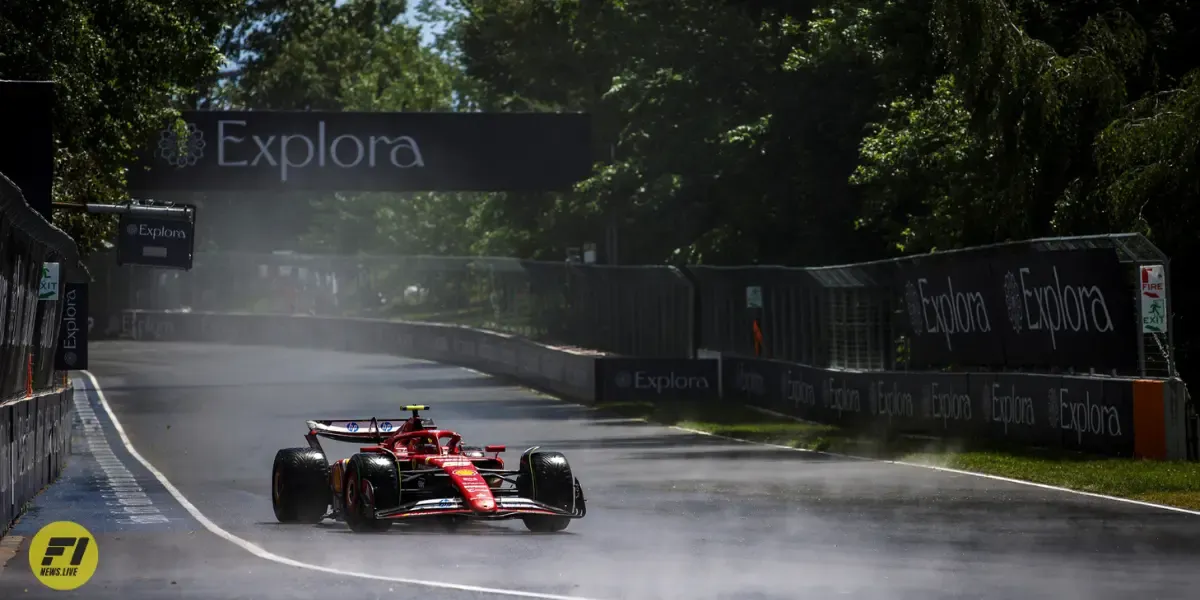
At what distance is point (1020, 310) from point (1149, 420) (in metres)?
3.89

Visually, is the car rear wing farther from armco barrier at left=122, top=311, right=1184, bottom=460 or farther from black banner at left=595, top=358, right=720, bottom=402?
black banner at left=595, top=358, right=720, bottom=402

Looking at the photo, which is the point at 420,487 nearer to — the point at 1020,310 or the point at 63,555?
the point at 63,555

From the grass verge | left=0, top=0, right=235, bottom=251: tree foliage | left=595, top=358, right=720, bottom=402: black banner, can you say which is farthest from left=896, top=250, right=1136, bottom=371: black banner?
left=0, top=0, right=235, bottom=251: tree foliage

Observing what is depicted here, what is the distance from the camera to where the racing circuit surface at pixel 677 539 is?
42.4ft

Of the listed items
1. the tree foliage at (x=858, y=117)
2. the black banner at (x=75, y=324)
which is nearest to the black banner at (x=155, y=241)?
the black banner at (x=75, y=324)

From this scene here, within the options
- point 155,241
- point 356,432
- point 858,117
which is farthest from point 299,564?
point 858,117

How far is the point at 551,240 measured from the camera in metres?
61.7

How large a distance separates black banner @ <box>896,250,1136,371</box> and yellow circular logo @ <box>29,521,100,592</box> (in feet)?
40.0

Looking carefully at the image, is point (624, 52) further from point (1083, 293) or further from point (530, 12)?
point (1083, 293)

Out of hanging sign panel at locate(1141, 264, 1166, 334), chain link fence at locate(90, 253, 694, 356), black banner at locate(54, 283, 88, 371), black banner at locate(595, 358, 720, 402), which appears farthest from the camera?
chain link fence at locate(90, 253, 694, 356)

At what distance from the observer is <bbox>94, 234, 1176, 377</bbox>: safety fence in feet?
76.6

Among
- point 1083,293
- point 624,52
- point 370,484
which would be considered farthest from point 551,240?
point 370,484

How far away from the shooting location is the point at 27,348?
19.5 metres

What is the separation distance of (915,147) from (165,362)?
85.5 ft
